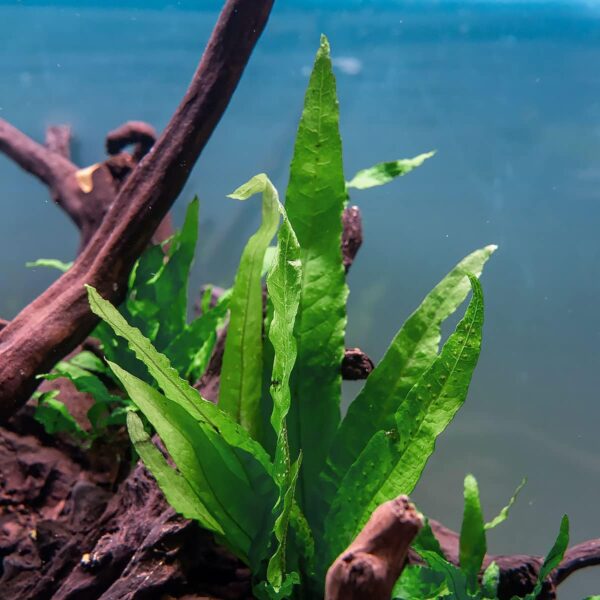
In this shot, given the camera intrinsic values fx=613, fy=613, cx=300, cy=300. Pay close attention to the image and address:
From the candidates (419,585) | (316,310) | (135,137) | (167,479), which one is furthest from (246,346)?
(135,137)

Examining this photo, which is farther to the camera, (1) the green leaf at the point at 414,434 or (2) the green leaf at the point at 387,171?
(2) the green leaf at the point at 387,171

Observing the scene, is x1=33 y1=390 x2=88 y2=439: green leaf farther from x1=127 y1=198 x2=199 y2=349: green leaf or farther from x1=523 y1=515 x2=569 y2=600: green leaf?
x1=523 y1=515 x2=569 y2=600: green leaf

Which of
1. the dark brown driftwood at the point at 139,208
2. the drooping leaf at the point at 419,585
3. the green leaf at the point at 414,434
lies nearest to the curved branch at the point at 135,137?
the dark brown driftwood at the point at 139,208

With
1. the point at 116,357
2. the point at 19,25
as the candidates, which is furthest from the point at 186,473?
the point at 19,25

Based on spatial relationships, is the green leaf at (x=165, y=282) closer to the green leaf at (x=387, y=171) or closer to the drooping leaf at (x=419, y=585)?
the green leaf at (x=387, y=171)

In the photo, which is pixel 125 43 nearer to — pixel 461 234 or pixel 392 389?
pixel 461 234

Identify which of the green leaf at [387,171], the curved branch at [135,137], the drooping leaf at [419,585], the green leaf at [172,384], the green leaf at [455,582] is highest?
the curved branch at [135,137]
